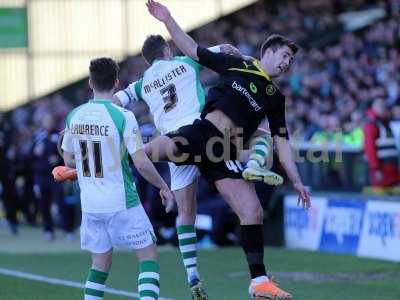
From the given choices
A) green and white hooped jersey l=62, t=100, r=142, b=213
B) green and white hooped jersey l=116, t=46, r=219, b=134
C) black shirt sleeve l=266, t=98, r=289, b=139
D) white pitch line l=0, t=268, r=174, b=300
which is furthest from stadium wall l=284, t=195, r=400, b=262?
green and white hooped jersey l=62, t=100, r=142, b=213

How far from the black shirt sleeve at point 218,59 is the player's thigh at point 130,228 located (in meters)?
1.87

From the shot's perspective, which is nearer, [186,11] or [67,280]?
[67,280]

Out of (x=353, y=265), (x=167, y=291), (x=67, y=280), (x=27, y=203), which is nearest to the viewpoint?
(x=167, y=291)

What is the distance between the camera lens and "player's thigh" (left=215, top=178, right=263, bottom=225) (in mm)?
9891

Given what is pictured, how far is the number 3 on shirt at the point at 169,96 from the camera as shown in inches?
432

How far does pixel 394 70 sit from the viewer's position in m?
21.3

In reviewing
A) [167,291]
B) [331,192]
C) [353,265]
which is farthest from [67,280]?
[331,192]

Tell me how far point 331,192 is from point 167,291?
492 centimetres

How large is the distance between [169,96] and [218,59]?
1020 mm

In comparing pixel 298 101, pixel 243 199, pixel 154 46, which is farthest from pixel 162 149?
pixel 298 101

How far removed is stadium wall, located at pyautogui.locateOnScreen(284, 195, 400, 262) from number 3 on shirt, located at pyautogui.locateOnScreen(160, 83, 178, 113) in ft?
15.1

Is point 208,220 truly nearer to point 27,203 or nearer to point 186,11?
point 27,203

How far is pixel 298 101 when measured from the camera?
874 inches

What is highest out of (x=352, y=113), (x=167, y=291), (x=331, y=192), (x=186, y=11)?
(x=186, y=11)
